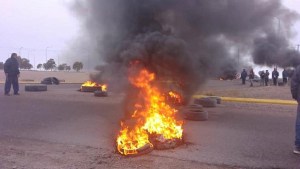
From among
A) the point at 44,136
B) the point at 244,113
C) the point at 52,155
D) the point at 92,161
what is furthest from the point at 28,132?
the point at 244,113

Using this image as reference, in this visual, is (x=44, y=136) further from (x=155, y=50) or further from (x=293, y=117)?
(x=293, y=117)

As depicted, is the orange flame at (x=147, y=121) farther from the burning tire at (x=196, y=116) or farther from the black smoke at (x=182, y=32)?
the burning tire at (x=196, y=116)

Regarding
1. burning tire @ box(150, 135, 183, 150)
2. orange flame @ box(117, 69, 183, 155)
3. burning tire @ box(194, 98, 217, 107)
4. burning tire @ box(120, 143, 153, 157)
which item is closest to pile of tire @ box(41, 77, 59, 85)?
burning tire @ box(194, 98, 217, 107)

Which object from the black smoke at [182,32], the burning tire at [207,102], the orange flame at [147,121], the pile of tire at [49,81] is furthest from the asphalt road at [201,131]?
the pile of tire at [49,81]

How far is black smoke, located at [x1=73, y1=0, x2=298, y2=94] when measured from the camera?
8.03 meters

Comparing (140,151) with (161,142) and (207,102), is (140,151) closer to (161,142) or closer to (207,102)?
(161,142)

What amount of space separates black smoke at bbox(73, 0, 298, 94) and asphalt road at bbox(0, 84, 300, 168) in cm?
156

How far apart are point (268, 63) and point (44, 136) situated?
5.77 metres

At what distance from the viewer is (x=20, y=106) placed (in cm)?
1289

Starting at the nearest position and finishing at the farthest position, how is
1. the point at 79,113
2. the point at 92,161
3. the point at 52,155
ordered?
the point at 92,161 < the point at 52,155 < the point at 79,113

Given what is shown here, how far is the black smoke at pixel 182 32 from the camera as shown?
803cm

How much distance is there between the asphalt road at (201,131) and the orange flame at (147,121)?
1.29 ft

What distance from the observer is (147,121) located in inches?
273

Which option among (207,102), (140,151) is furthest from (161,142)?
(207,102)
